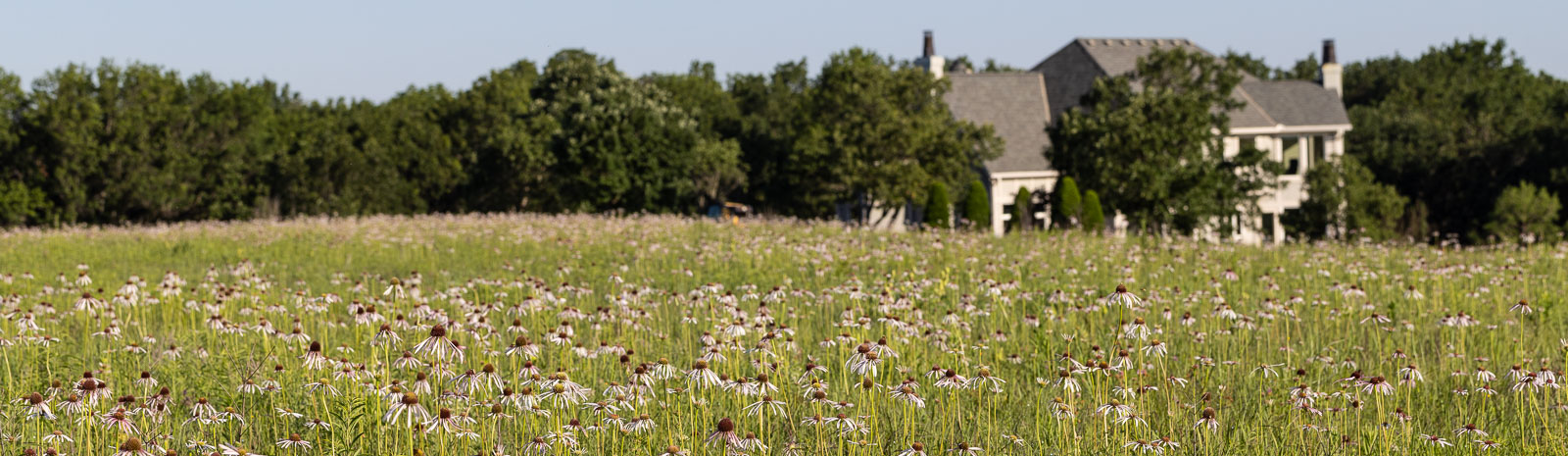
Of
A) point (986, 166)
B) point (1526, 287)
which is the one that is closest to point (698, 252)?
point (1526, 287)

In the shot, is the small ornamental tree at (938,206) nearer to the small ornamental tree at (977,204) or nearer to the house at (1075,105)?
the small ornamental tree at (977,204)

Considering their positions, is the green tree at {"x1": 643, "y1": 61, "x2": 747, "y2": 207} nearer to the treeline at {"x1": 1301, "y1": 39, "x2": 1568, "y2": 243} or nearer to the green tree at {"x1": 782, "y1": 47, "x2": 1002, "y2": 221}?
the green tree at {"x1": 782, "y1": 47, "x2": 1002, "y2": 221}

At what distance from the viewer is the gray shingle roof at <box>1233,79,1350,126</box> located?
123 ft

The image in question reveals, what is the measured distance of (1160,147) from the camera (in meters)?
28.0

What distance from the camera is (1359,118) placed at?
49406mm

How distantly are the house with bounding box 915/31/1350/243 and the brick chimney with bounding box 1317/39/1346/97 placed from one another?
73 centimetres

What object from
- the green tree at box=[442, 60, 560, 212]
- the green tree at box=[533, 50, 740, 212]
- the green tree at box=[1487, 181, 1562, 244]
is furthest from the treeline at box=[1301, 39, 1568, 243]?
the green tree at box=[442, 60, 560, 212]

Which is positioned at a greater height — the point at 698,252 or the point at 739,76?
the point at 739,76

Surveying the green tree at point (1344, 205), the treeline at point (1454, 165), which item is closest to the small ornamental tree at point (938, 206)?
the treeline at point (1454, 165)

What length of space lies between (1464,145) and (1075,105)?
54.6 feet

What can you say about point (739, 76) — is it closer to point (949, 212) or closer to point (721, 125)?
point (721, 125)

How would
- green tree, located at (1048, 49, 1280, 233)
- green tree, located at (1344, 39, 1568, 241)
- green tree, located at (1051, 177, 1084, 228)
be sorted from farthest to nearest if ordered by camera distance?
1. green tree, located at (1344, 39, 1568, 241)
2. green tree, located at (1048, 49, 1280, 233)
3. green tree, located at (1051, 177, 1084, 228)

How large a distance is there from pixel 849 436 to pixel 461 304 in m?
4.13

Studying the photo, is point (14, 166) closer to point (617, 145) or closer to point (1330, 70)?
point (617, 145)
